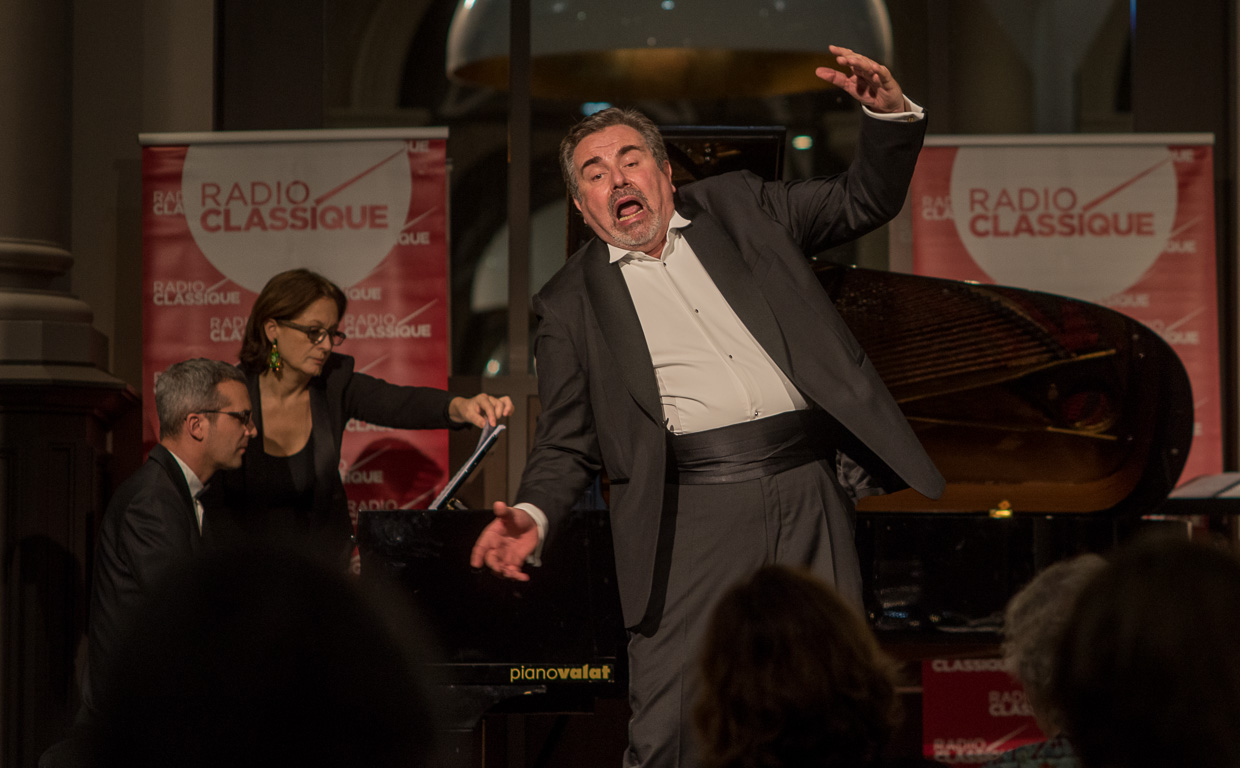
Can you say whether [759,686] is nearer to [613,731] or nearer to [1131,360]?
[1131,360]

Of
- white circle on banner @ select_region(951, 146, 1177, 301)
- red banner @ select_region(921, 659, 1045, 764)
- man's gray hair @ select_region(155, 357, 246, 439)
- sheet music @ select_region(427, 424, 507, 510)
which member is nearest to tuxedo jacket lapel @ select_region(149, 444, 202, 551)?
man's gray hair @ select_region(155, 357, 246, 439)

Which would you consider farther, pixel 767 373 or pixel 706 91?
pixel 706 91

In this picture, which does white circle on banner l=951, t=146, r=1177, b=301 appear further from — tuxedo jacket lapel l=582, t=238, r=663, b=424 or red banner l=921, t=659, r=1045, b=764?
tuxedo jacket lapel l=582, t=238, r=663, b=424

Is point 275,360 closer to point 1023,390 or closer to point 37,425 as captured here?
point 37,425

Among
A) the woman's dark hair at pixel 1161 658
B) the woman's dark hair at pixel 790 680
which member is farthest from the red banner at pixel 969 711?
the woman's dark hair at pixel 1161 658

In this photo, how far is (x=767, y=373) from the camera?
2375mm

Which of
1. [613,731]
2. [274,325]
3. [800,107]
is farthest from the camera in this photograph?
[800,107]

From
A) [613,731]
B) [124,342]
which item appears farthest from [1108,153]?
[124,342]

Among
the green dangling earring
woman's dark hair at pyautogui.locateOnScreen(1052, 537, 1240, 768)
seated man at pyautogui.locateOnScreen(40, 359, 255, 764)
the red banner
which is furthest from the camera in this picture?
the red banner

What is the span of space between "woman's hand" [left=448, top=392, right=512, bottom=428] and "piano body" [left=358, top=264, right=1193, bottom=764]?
44 centimetres

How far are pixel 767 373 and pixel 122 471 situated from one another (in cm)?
353

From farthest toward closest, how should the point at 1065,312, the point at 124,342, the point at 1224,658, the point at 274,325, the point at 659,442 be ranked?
the point at 124,342
the point at 274,325
the point at 1065,312
the point at 659,442
the point at 1224,658

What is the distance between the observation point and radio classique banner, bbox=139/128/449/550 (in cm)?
485

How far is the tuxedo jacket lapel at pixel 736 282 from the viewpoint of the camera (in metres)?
2.35
